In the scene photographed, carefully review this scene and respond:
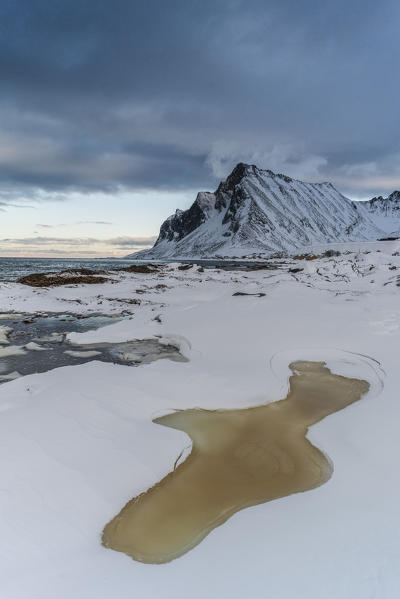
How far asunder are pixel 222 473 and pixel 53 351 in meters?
7.73

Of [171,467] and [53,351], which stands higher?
[171,467]

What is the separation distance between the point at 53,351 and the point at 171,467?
7.28 metres

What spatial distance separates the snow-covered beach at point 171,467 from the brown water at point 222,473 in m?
0.15

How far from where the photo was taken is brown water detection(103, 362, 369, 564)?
311cm

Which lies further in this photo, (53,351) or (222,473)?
(53,351)

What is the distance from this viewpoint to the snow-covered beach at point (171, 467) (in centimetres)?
254

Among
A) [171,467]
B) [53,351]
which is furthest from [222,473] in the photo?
[53,351]

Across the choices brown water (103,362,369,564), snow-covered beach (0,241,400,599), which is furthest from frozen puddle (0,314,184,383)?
brown water (103,362,369,564)

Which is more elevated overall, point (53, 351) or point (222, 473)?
point (222, 473)

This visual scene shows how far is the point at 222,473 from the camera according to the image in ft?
13.2

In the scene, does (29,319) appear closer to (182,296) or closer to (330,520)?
(182,296)

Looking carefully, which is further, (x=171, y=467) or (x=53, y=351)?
(x=53, y=351)

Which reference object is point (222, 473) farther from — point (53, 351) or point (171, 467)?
point (53, 351)

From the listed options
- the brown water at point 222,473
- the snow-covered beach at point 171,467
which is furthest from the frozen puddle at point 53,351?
the brown water at point 222,473
